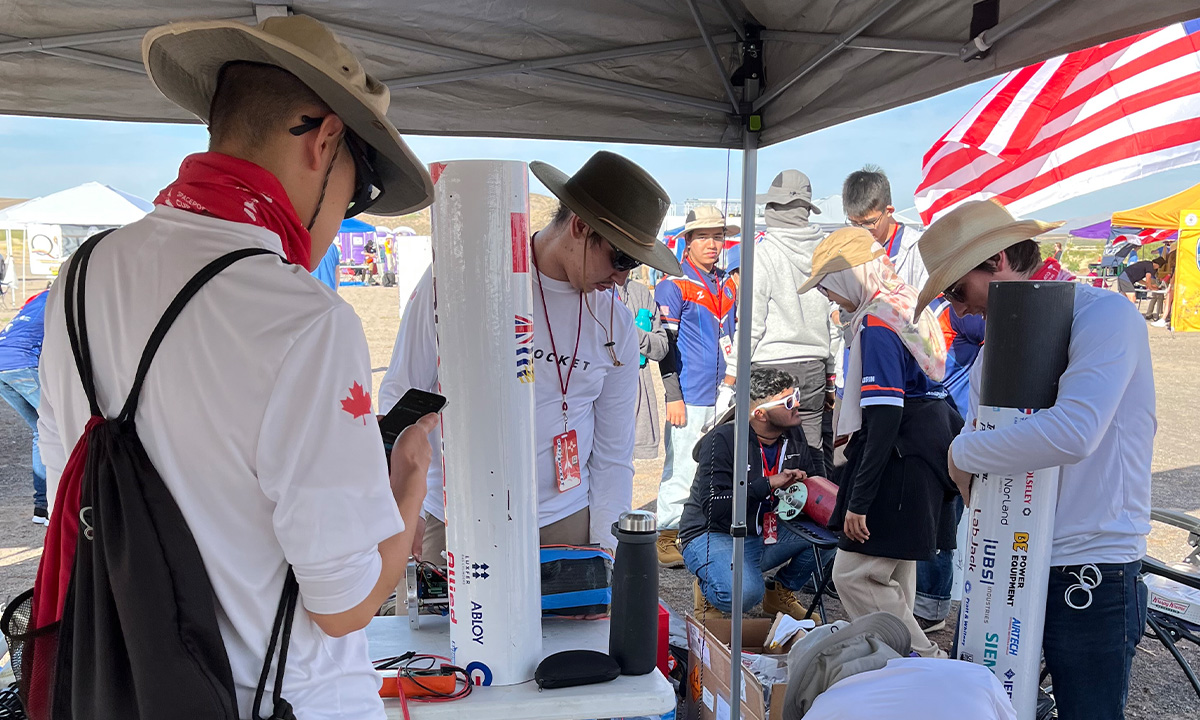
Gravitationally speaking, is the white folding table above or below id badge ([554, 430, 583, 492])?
below

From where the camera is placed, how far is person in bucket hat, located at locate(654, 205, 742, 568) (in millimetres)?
5023

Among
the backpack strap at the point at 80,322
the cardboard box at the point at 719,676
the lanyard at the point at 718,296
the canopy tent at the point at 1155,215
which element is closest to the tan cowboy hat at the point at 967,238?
the cardboard box at the point at 719,676

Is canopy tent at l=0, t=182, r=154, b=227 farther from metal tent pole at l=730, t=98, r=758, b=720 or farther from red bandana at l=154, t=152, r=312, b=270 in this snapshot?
red bandana at l=154, t=152, r=312, b=270

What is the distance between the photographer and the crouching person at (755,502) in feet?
11.8

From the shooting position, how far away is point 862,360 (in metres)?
3.12

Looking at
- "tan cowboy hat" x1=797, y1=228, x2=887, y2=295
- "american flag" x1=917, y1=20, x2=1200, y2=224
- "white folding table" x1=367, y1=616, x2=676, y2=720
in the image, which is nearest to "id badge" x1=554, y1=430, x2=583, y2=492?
"white folding table" x1=367, y1=616, x2=676, y2=720

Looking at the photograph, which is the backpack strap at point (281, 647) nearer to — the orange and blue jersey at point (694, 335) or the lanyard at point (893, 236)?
the orange and blue jersey at point (694, 335)

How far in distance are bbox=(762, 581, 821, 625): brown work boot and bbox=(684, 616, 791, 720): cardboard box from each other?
901 mm

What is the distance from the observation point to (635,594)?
142 centimetres

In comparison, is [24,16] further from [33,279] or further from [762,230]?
[33,279]

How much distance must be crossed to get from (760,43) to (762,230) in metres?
2.27

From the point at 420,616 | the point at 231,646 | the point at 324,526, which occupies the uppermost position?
the point at 324,526

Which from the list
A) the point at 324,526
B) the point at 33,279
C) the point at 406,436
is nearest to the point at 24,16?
the point at 406,436

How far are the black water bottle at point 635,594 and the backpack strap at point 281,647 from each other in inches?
24.2
